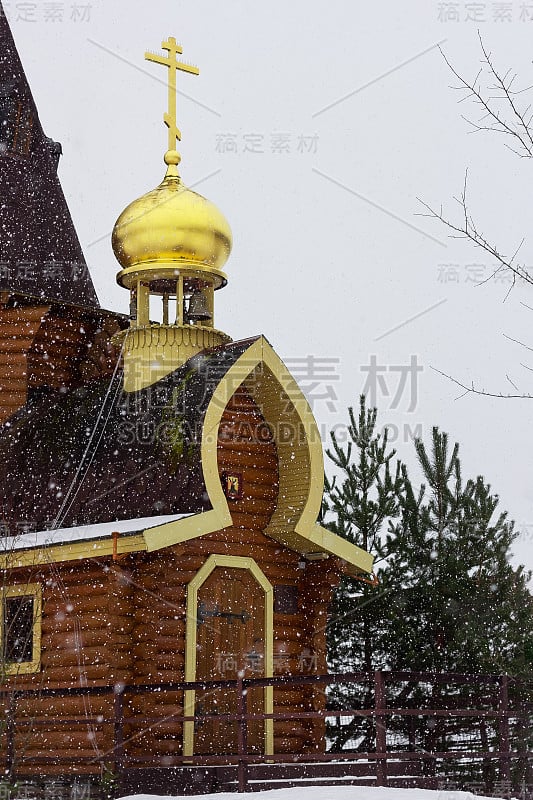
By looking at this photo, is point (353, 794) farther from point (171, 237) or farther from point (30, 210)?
point (30, 210)

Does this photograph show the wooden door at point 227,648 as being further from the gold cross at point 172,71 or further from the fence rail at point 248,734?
the gold cross at point 172,71

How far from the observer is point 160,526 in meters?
11.2

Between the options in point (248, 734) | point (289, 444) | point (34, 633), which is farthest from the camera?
point (289, 444)

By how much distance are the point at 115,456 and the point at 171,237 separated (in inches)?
134

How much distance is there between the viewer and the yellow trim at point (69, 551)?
1123 cm

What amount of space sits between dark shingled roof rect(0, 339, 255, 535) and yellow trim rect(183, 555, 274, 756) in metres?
0.73

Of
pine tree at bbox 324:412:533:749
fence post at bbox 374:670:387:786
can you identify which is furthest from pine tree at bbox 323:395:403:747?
fence post at bbox 374:670:387:786

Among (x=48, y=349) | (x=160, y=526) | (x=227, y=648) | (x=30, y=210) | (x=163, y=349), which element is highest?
(x=30, y=210)

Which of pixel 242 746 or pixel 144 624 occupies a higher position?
pixel 144 624

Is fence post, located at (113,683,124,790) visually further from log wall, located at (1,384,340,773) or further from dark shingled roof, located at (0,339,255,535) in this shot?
dark shingled roof, located at (0,339,255,535)

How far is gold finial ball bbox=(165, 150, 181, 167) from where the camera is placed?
15.6 meters

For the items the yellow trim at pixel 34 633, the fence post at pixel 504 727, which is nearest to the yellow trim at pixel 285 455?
the yellow trim at pixel 34 633

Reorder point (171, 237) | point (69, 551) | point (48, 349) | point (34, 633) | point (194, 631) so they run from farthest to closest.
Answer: point (48, 349) → point (171, 237) → point (34, 633) → point (194, 631) → point (69, 551)

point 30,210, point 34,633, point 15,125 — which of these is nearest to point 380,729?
point 34,633
